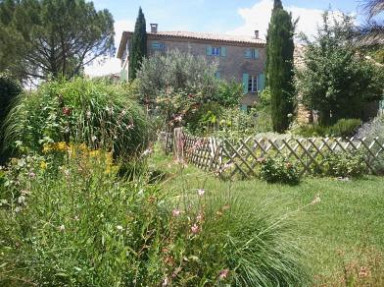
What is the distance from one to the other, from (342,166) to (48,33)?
925 inches

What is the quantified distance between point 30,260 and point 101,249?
1.12 ft

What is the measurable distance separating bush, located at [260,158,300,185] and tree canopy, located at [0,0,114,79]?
20.2 meters

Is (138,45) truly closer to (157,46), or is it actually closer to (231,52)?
(157,46)

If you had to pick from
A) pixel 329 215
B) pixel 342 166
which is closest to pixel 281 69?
pixel 342 166

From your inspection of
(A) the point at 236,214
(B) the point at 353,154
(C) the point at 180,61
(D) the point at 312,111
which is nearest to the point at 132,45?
(C) the point at 180,61

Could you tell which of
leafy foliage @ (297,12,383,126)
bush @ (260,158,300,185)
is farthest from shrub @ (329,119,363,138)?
bush @ (260,158,300,185)

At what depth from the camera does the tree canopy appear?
2777 cm

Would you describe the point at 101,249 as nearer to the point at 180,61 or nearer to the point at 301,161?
the point at 301,161

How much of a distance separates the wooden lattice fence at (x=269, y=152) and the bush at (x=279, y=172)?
0.23m

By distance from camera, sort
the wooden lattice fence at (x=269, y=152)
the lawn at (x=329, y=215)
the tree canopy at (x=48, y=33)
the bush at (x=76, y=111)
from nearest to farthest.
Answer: the lawn at (x=329, y=215), the bush at (x=76, y=111), the wooden lattice fence at (x=269, y=152), the tree canopy at (x=48, y=33)

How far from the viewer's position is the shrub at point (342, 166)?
8727mm

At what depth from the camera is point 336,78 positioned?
1706 centimetres

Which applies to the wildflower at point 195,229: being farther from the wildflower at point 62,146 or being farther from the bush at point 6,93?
the bush at point 6,93

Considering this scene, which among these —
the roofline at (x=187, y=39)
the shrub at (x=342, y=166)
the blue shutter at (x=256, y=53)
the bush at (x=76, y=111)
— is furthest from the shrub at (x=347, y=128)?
the blue shutter at (x=256, y=53)
